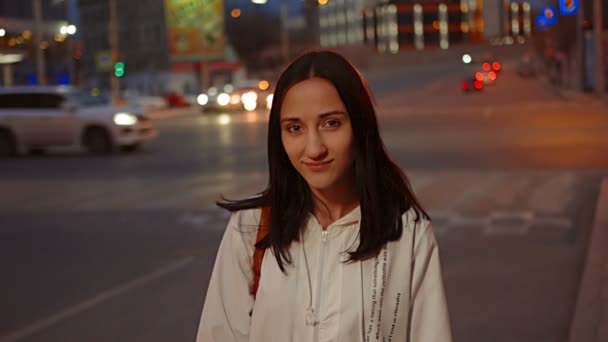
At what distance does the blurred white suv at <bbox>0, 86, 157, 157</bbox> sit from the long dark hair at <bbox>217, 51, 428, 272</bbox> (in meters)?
24.6

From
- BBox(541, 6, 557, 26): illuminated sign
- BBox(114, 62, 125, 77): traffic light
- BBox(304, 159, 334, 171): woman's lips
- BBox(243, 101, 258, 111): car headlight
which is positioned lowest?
BBox(243, 101, 258, 111): car headlight

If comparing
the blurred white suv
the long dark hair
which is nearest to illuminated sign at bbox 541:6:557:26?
the blurred white suv

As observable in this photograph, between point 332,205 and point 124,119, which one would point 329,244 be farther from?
point 124,119

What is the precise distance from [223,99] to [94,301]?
1858 inches

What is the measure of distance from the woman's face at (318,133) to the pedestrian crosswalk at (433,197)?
9468 mm

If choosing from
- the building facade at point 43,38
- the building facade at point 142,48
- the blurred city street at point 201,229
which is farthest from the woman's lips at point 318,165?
the building facade at point 142,48

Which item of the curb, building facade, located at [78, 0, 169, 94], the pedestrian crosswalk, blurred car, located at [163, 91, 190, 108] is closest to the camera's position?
the curb

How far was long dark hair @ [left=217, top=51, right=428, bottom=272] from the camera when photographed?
2.89 metres

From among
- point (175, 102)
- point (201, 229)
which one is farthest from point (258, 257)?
point (175, 102)

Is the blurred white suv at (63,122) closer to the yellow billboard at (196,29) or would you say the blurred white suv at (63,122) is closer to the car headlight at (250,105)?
the car headlight at (250,105)

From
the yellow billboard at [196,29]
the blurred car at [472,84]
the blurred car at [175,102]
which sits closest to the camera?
the blurred car at [472,84]

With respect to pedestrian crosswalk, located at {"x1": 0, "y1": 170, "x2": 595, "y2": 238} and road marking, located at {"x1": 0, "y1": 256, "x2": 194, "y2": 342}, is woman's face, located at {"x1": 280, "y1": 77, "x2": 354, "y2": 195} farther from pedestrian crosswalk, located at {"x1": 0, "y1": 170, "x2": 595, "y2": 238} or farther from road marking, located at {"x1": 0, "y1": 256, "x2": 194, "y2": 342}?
pedestrian crosswalk, located at {"x1": 0, "y1": 170, "x2": 595, "y2": 238}

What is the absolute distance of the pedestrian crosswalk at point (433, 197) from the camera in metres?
13.2

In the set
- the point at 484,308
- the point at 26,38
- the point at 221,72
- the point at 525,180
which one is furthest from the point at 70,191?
the point at 221,72
